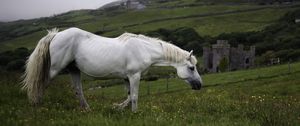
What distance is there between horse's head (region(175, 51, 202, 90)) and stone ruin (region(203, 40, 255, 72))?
303 feet

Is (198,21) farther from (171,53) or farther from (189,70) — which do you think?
(171,53)

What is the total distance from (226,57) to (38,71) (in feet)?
316

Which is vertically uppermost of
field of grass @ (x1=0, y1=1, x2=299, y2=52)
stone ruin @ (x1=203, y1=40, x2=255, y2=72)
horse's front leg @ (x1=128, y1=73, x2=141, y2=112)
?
horse's front leg @ (x1=128, y1=73, x2=141, y2=112)

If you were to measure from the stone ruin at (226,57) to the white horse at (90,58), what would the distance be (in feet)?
306

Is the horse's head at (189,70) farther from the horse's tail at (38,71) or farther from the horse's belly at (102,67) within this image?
the horse's tail at (38,71)

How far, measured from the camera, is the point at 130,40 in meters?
11.6

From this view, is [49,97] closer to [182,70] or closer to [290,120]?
[182,70]

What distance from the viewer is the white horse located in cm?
1126

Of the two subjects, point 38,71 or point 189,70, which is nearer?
point 38,71

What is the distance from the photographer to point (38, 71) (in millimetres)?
11227

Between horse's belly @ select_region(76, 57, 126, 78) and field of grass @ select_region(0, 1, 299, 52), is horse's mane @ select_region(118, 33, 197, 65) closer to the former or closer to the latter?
horse's belly @ select_region(76, 57, 126, 78)

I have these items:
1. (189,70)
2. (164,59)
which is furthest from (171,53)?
(189,70)

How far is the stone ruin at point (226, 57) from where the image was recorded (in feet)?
343

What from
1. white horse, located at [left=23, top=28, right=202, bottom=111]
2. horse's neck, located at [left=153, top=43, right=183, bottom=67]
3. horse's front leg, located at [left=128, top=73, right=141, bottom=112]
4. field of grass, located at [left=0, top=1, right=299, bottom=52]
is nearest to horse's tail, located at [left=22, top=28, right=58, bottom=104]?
white horse, located at [left=23, top=28, right=202, bottom=111]
